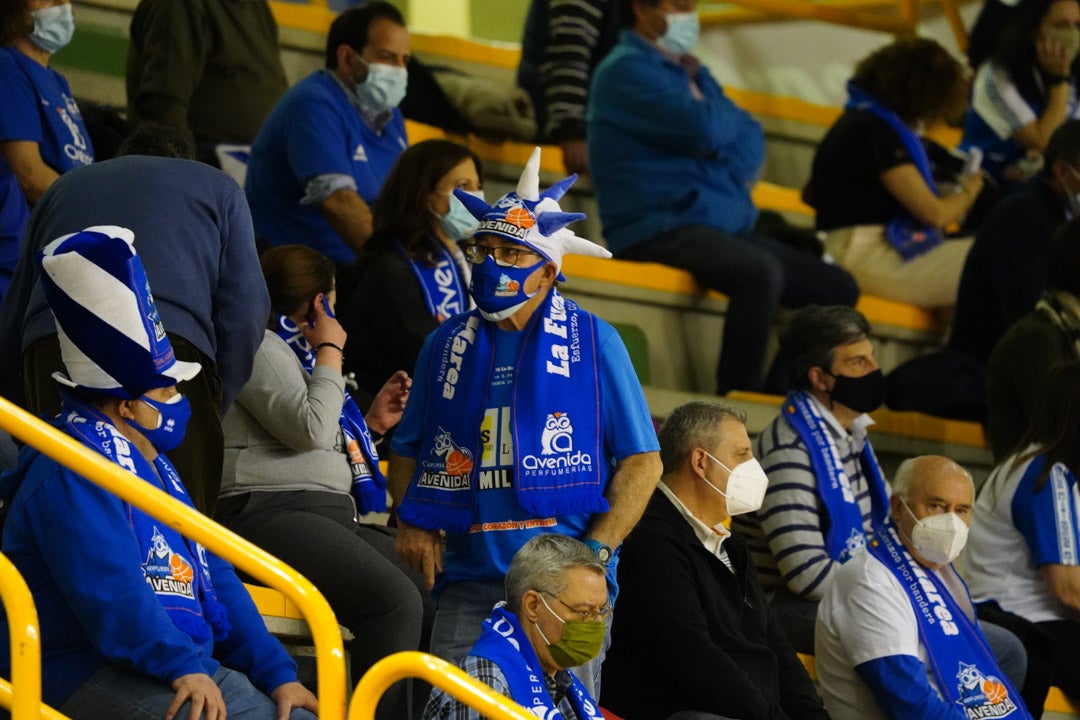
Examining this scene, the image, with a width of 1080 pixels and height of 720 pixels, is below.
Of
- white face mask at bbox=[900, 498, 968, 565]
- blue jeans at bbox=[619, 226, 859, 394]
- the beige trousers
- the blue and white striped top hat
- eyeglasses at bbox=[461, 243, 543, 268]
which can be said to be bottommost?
the beige trousers

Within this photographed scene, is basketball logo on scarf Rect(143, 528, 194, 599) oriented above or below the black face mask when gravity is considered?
above

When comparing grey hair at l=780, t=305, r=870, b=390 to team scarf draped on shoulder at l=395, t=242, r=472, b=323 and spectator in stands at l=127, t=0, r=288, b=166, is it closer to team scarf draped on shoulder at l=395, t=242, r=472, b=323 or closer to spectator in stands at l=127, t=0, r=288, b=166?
team scarf draped on shoulder at l=395, t=242, r=472, b=323

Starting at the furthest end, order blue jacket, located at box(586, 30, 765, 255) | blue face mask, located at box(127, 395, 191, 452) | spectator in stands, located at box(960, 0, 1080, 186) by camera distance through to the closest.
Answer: spectator in stands, located at box(960, 0, 1080, 186), blue jacket, located at box(586, 30, 765, 255), blue face mask, located at box(127, 395, 191, 452)

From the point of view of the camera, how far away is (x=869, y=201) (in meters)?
7.56

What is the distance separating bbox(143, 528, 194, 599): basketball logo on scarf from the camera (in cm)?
340

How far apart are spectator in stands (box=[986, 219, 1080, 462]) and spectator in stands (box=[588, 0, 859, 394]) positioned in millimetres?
808

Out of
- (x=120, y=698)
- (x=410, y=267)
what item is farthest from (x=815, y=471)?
(x=120, y=698)

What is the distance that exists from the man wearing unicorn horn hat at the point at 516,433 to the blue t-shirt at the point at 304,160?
186 centimetres

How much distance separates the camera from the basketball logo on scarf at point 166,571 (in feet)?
11.1

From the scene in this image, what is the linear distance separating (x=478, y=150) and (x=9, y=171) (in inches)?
105

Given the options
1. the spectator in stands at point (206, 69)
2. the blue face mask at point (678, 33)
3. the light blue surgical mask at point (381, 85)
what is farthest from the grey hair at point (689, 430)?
the blue face mask at point (678, 33)

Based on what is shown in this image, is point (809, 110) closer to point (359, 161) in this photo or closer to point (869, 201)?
point (869, 201)

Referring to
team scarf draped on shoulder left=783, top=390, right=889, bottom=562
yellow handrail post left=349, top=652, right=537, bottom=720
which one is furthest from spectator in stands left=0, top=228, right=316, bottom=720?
team scarf draped on shoulder left=783, top=390, right=889, bottom=562

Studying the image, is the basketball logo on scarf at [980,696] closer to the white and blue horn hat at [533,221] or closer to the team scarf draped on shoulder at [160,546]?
the white and blue horn hat at [533,221]
